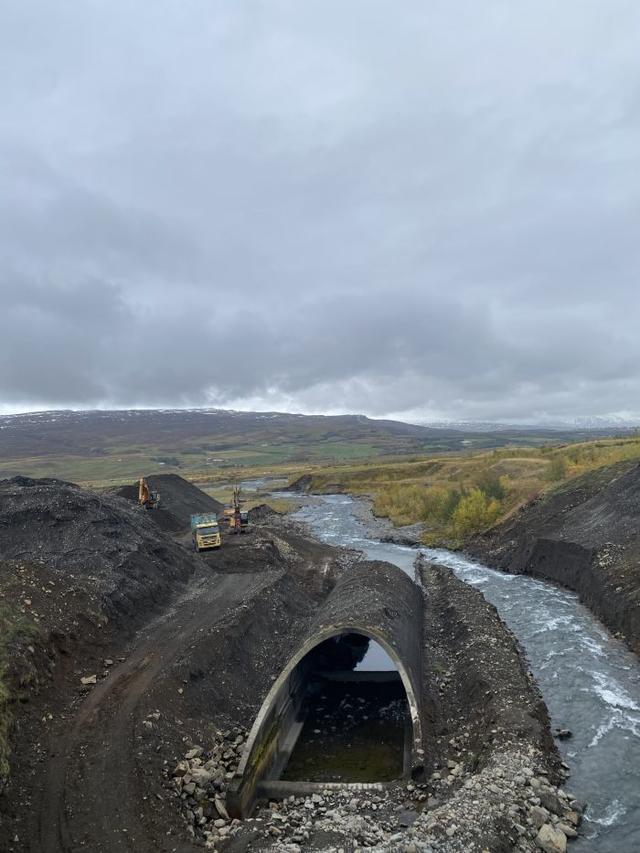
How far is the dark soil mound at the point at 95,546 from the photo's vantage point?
32000 millimetres

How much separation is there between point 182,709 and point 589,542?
32611 mm

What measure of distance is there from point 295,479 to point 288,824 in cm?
12127

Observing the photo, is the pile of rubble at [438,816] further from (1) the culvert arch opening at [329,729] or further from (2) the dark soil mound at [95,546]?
(2) the dark soil mound at [95,546]

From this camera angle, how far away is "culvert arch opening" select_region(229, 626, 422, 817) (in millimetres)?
19172

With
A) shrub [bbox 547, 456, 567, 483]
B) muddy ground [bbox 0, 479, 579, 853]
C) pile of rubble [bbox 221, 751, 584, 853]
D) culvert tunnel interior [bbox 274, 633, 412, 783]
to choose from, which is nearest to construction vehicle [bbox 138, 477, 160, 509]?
muddy ground [bbox 0, 479, 579, 853]

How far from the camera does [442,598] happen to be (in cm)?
3950

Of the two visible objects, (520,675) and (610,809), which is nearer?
(610,809)

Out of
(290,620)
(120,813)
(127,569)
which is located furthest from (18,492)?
(120,813)

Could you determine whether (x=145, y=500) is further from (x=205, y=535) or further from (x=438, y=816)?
(x=438, y=816)

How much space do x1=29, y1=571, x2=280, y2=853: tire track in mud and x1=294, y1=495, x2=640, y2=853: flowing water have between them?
470 inches

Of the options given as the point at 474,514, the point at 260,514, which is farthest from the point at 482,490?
the point at 260,514

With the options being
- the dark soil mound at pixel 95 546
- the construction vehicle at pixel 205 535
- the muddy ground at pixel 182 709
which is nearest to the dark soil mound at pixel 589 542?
the muddy ground at pixel 182 709

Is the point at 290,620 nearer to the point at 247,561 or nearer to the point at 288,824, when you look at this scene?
the point at 247,561

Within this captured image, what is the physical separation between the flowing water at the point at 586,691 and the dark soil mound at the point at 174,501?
30.7 m
